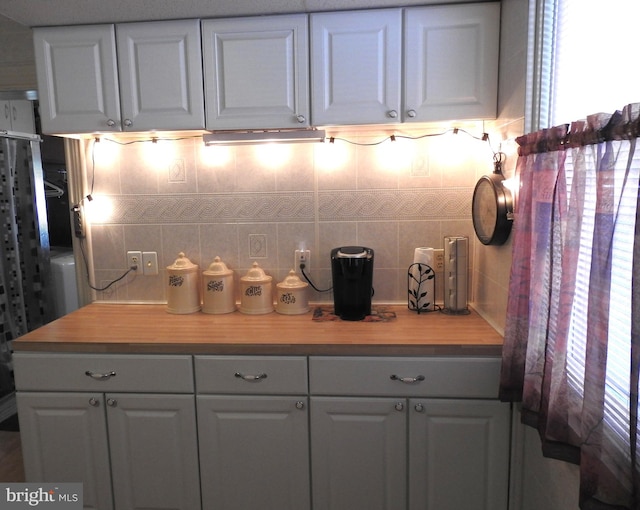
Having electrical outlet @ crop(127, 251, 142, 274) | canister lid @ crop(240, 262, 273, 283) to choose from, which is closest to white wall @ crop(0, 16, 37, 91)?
electrical outlet @ crop(127, 251, 142, 274)

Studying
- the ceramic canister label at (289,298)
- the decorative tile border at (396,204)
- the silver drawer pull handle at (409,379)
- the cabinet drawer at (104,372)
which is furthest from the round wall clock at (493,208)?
the cabinet drawer at (104,372)

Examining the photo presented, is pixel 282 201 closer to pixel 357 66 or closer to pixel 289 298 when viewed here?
pixel 289 298

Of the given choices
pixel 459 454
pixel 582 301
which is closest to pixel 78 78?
pixel 582 301

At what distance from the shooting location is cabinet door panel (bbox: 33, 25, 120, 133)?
181 centimetres

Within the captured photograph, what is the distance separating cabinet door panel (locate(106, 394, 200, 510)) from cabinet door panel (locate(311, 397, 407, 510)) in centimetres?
48

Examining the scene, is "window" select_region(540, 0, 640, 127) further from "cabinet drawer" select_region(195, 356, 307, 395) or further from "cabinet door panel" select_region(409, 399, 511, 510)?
"cabinet drawer" select_region(195, 356, 307, 395)

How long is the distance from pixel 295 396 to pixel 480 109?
1.29 metres

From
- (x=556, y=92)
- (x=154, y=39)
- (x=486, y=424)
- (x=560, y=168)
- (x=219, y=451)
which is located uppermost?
(x=154, y=39)

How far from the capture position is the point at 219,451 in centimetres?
170

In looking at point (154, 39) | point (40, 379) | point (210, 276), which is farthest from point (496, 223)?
point (40, 379)

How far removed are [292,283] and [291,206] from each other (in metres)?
0.37

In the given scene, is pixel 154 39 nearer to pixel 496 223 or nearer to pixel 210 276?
pixel 210 276

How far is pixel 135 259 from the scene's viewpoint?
2197 mm

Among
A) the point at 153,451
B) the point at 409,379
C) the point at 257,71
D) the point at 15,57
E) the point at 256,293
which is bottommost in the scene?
the point at 153,451
